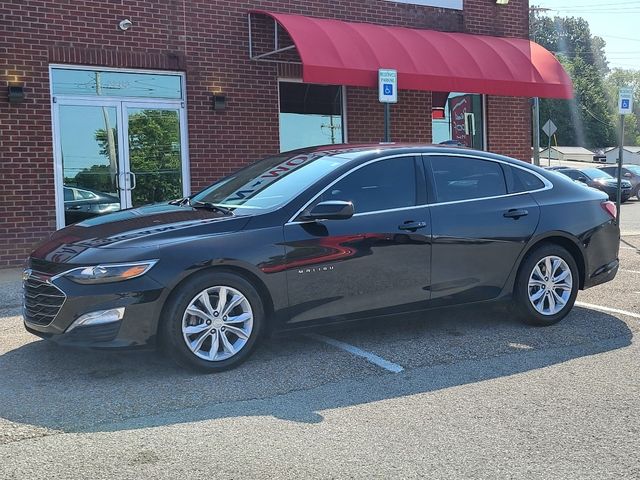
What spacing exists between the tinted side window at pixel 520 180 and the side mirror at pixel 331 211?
1.84 metres

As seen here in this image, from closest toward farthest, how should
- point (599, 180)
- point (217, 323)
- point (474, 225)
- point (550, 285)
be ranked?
point (217, 323) < point (474, 225) < point (550, 285) < point (599, 180)

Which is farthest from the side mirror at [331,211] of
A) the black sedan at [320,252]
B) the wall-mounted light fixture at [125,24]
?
the wall-mounted light fixture at [125,24]

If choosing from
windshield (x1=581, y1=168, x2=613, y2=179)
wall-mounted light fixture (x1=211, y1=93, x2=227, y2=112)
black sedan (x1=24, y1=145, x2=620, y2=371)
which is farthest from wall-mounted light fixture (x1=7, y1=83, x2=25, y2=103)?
windshield (x1=581, y1=168, x2=613, y2=179)

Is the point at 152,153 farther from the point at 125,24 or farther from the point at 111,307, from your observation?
the point at 111,307

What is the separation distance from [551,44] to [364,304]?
123m

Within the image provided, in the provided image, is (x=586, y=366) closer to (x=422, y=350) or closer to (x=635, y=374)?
(x=635, y=374)

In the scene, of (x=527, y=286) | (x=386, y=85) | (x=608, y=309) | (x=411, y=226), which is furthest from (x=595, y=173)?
(x=411, y=226)

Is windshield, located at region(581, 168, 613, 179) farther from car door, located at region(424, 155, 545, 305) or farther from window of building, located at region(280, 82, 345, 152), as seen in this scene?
car door, located at region(424, 155, 545, 305)

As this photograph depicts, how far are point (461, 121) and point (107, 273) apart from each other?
10.2m

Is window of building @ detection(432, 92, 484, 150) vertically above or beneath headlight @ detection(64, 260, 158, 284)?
above

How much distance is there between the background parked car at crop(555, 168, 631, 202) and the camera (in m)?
25.0

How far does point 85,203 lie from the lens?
10.3m

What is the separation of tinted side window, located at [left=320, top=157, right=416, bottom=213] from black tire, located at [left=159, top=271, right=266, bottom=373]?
96cm

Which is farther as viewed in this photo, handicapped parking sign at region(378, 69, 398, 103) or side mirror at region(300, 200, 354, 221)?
handicapped parking sign at region(378, 69, 398, 103)
